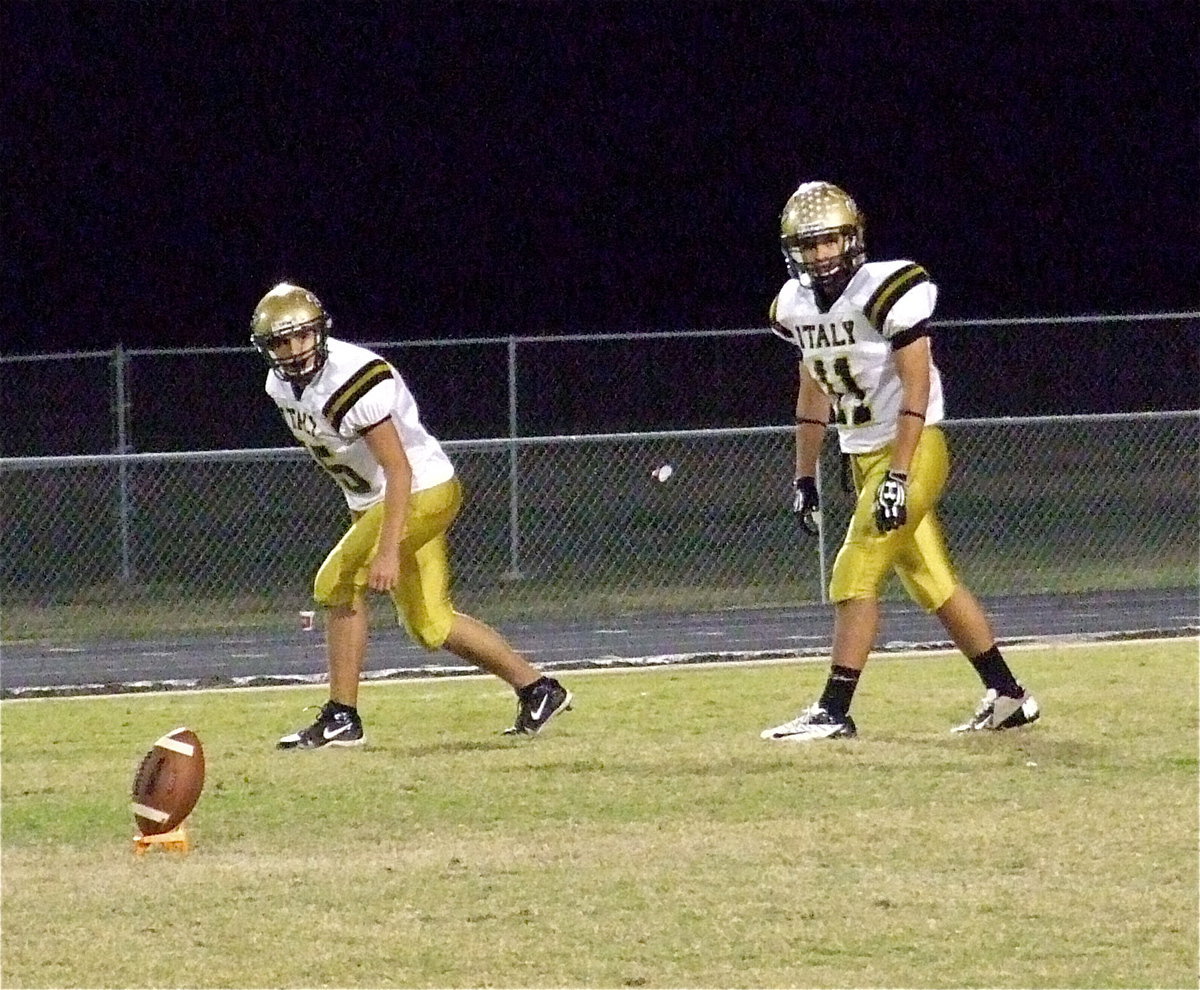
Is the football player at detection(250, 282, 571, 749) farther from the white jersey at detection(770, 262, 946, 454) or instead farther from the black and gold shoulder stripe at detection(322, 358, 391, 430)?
the white jersey at detection(770, 262, 946, 454)

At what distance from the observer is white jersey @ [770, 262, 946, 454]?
8281 millimetres

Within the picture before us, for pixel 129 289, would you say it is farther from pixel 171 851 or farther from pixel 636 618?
pixel 171 851

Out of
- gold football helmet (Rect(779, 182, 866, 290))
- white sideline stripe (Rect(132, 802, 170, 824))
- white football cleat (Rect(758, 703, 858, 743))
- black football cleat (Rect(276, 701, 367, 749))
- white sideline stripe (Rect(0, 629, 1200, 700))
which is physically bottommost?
white sideline stripe (Rect(0, 629, 1200, 700))

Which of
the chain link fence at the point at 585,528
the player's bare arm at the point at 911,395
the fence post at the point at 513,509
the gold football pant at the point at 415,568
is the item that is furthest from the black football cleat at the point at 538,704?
the fence post at the point at 513,509

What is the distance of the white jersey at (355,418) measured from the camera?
8.40m

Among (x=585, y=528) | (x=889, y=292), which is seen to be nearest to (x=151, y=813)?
(x=889, y=292)

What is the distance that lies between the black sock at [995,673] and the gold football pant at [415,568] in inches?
73.7

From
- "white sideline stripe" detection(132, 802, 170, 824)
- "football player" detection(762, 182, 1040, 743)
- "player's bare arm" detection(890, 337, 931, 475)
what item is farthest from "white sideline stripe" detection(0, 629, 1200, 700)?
"white sideline stripe" detection(132, 802, 170, 824)

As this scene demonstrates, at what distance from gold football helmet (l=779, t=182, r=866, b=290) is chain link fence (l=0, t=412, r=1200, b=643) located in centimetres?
523

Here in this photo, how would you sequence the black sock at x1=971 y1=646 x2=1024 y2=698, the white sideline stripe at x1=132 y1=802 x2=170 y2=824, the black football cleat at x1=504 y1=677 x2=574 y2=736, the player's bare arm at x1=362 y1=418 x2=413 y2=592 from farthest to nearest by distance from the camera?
the black football cleat at x1=504 y1=677 x2=574 y2=736 < the black sock at x1=971 y1=646 x2=1024 y2=698 < the player's bare arm at x1=362 y1=418 x2=413 y2=592 < the white sideline stripe at x1=132 y1=802 x2=170 y2=824

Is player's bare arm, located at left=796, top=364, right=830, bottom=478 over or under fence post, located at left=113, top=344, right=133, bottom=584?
over

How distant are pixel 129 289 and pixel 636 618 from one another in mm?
A: 13564

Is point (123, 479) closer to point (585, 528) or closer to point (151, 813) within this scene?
point (585, 528)

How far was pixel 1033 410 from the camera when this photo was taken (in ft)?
74.3
